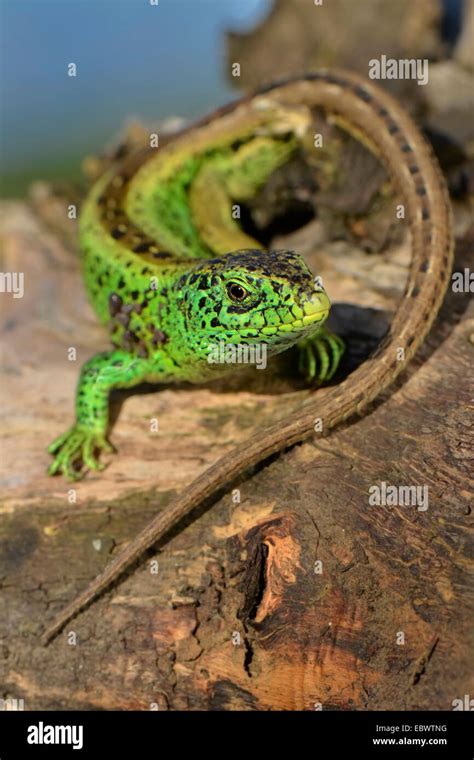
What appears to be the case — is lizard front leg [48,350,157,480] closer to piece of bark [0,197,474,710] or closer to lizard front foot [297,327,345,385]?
piece of bark [0,197,474,710]

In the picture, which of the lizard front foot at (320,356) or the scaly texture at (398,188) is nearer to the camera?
the scaly texture at (398,188)

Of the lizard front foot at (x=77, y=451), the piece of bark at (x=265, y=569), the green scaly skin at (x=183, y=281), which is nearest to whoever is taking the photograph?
the piece of bark at (x=265, y=569)

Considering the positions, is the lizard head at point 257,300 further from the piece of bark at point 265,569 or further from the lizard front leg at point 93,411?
the lizard front leg at point 93,411

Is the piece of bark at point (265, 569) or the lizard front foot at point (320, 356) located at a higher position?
the lizard front foot at point (320, 356)

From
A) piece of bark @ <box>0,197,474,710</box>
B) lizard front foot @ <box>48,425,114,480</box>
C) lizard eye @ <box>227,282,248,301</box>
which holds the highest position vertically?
lizard eye @ <box>227,282,248,301</box>

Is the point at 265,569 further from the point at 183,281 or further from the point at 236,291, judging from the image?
the point at 183,281

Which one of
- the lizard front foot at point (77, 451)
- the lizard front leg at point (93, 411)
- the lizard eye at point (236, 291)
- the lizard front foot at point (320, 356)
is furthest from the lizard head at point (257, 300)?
the lizard front foot at point (77, 451)

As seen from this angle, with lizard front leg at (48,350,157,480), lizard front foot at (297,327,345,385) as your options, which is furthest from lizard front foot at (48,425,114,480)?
lizard front foot at (297,327,345,385)
